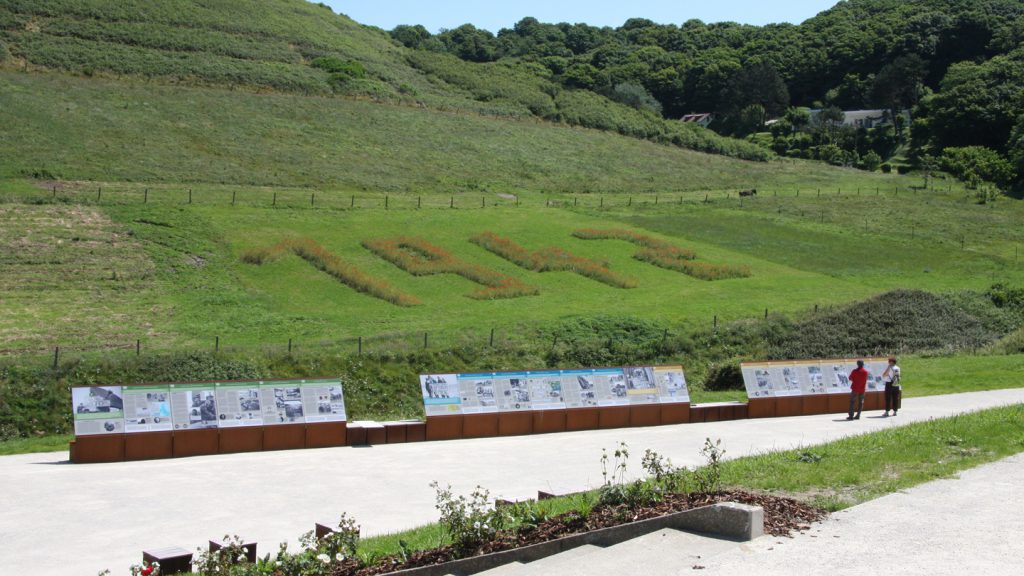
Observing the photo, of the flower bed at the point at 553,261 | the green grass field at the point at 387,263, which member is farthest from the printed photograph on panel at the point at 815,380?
the flower bed at the point at 553,261

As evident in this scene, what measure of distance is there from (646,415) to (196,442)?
11474mm

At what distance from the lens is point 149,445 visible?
19.6m

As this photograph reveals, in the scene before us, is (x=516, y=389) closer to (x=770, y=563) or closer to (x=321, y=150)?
(x=770, y=563)

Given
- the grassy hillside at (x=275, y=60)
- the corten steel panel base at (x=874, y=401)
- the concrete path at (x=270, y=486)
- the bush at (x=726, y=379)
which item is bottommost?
the bush at (x=726, y=379)

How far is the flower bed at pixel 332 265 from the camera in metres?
42.5

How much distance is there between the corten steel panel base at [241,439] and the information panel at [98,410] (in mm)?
2020

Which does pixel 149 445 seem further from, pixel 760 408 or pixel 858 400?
pixel 858 400

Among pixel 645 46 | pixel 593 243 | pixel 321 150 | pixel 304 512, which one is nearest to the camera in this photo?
pixel 304 512

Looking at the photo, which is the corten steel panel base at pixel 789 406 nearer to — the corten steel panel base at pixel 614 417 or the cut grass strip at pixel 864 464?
the corten steel panel base at pixel 614 417

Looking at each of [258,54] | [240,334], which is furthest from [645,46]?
[240,334]

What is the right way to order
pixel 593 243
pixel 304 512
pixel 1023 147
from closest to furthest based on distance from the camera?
pixel 304 512
pixel 593 243
pixel 1023 147

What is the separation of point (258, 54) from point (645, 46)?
110175 mm

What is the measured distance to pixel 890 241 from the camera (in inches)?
2586

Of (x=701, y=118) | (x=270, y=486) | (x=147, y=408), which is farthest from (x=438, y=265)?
(x=701, y=118)
